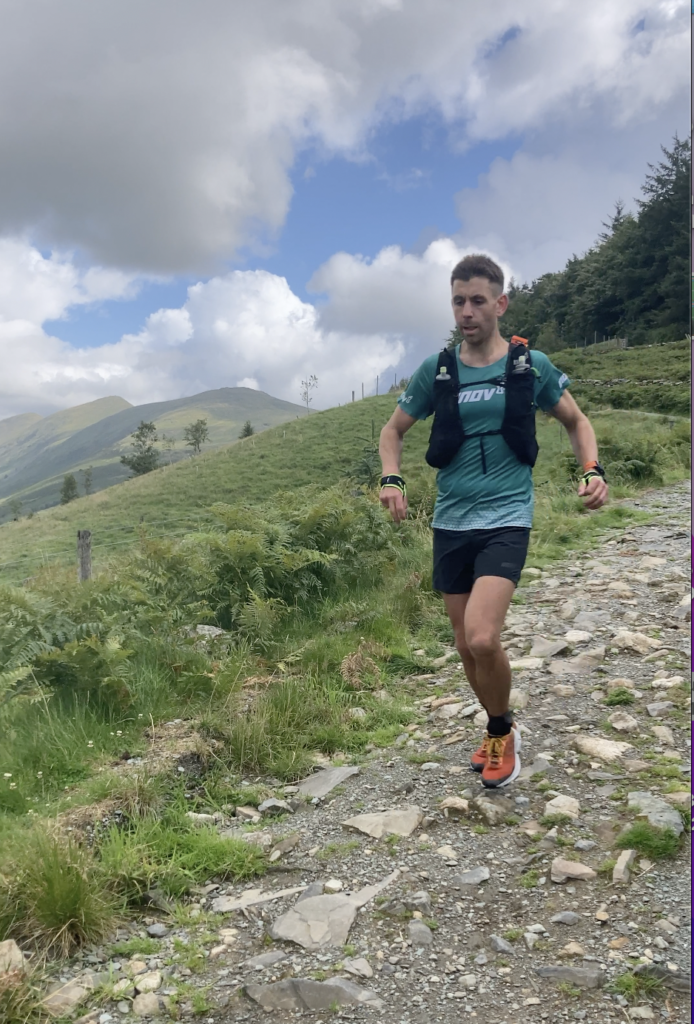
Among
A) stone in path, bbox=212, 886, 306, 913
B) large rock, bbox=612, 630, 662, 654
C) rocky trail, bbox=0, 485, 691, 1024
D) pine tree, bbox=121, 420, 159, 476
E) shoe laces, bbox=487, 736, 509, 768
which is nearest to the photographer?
rocky trail, bbox=0, 485, 691, 1024

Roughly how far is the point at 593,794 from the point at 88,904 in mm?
2364

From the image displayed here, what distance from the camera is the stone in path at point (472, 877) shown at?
2963 millimetres

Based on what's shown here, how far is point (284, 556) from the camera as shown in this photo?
22.8 ft

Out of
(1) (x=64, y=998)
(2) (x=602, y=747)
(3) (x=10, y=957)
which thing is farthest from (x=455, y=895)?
(3) (x=10, y=957)

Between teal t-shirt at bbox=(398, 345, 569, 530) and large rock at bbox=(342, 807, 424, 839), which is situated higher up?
teal t-shirt at bbox=(398, 345, 569, 530)

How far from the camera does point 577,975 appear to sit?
2.35 meters

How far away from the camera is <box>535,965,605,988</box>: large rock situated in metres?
2.31

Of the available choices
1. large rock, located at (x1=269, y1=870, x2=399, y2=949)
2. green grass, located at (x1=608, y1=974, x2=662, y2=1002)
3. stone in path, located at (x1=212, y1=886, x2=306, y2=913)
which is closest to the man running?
large rock, located at (x1=269, y1=870, x2=399, y2=949)

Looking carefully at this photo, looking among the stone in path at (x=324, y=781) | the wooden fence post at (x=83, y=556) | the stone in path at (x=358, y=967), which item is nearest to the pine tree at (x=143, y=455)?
the wooden fence post at (x=83, y=556)

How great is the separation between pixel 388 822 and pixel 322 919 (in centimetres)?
73

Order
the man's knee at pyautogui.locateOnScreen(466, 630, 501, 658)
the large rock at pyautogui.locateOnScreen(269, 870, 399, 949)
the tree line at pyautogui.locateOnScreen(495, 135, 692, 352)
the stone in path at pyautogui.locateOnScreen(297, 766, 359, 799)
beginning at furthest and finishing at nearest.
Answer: the tree line at pyautogui.locateOnScreen(495, 135, 692, 352), the stone in path at pyautogui.locateOnScreen(297, 766, 359, 799), the man's knee at pyautogui.locateOnScreen(466, 630, 501, 658), the large rock at pyautogui.locateOnScreen(269, 870, 399, 949)

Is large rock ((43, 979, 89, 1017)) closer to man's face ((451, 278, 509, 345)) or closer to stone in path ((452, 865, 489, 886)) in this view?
stone in path ((452, 865, 489, 886))

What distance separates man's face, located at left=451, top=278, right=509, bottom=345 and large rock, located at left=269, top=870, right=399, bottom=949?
2.59m

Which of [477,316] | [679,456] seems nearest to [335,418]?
[679,456]
